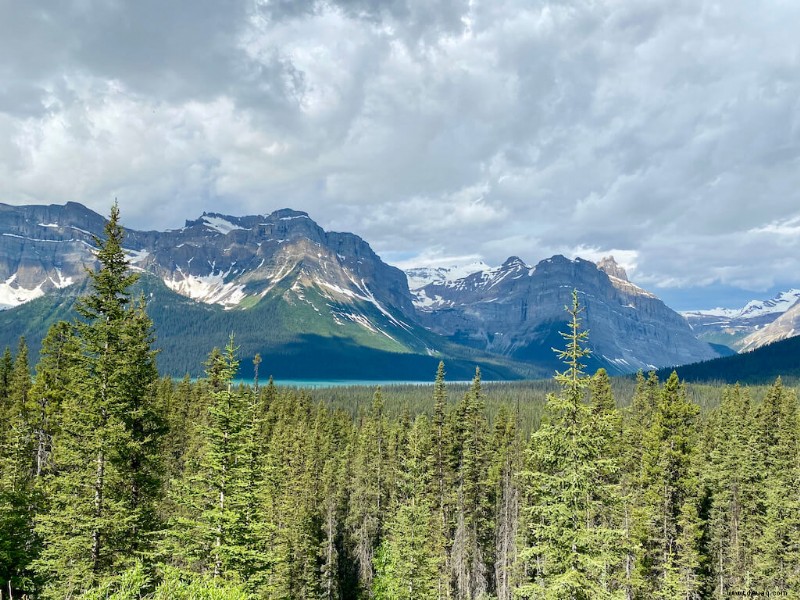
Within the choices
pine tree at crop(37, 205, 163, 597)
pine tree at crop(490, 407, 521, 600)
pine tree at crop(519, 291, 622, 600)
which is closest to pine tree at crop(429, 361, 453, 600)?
pine tree at crop(490, 407, 521, 600)

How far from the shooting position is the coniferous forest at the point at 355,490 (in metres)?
21.1

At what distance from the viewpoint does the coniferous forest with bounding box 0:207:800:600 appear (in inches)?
829

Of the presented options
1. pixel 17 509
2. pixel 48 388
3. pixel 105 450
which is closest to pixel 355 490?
pixel 48 388

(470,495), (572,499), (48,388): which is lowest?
(470,495)

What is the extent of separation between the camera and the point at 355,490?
3078 inches

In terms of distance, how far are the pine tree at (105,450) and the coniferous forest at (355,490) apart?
0.34 ft

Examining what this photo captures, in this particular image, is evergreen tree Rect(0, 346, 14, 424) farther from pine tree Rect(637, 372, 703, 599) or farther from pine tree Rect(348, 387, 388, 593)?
pine tree Rect(637, 372, 703, 599)

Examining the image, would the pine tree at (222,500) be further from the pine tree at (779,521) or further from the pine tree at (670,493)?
the pine tree at (779,521)

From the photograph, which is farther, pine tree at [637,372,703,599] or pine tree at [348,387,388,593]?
pine tree at [348,387,388,593]

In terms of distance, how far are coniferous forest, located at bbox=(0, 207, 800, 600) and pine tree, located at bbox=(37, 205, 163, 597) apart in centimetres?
10

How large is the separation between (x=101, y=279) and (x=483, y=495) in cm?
5633

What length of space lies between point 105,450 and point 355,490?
197 feet

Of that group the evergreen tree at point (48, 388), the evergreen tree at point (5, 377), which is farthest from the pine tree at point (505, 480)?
the evergreen tree at point (5, 377)

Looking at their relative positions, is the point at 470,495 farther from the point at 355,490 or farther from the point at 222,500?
the point at 222,500
